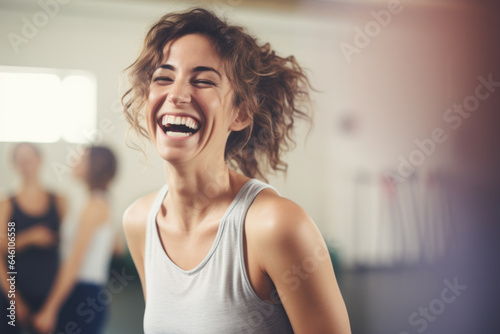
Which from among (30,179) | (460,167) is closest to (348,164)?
(460,167)

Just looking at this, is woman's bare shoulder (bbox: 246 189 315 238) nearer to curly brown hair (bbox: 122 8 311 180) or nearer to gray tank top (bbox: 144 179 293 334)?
gray tank top (bbox: 144 179 293 334)

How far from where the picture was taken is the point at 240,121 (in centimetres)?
79

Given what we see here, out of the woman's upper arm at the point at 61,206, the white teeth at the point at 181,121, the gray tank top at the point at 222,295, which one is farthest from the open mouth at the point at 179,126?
the woman's upper arm at the point at 61,206

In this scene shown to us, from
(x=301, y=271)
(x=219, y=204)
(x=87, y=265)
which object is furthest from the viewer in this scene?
(x=87, y=265)

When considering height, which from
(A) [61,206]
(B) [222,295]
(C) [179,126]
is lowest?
(B) [222,295]

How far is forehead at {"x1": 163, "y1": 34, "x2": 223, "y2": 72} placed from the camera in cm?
73

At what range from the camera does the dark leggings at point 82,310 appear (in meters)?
0.86

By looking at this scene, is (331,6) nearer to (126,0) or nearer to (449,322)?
(126,0)

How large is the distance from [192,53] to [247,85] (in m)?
0.11

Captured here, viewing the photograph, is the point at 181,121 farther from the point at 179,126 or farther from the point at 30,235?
the point at 30,235

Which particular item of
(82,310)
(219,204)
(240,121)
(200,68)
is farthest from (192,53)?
(82,310)

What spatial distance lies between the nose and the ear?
0.31 ft

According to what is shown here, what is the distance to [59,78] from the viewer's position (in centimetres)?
85

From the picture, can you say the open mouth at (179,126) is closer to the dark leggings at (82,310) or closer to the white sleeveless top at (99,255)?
the white sleeveless top at (99,255)
